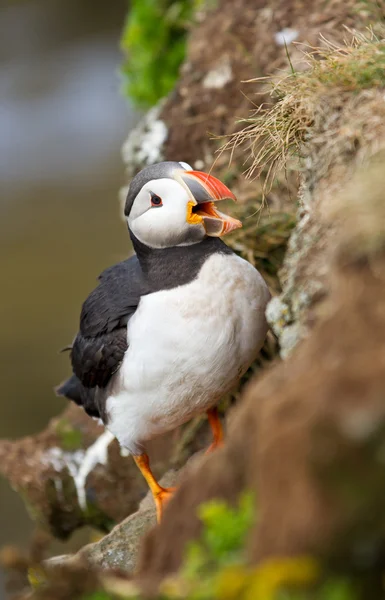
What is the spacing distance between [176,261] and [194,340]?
0.39m

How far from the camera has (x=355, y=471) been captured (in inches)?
59.4

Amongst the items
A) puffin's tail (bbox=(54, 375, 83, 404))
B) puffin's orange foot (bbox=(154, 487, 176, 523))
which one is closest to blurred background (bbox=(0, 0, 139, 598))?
puffin's tail (bbox=(54, 375, 83, 404))

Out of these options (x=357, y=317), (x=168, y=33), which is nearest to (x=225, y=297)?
(x=357, y=317)

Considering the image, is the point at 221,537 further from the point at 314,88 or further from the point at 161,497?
the point at 161,497

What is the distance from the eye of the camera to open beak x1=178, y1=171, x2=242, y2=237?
321 centimetres

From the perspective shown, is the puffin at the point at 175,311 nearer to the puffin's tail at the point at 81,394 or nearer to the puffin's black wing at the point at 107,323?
the puffin's black wing at the point at 107,323

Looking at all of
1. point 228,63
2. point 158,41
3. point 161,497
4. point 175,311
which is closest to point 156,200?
point 175,311

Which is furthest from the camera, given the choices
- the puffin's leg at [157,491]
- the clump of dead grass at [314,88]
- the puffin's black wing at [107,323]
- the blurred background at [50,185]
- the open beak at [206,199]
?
the blurred background at [50,185]

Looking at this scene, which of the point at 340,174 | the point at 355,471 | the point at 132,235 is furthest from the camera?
the point at 132,235

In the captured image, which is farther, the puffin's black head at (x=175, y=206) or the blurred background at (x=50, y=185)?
the blurred background at (x=50, y=185)

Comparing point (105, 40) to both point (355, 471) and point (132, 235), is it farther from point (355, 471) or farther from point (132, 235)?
point (355, 471)

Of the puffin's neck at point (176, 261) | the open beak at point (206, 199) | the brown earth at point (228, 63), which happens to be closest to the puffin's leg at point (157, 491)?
the puffin's neck at point (176, 261)

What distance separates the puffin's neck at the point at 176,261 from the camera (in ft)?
11.1

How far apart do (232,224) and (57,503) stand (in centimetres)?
303
